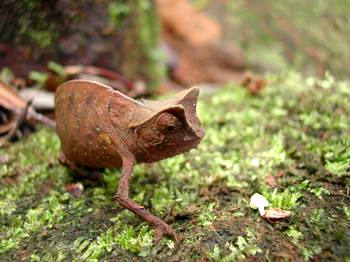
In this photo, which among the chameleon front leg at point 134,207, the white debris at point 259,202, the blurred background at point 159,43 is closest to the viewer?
the chameleon front leg at point 134,207

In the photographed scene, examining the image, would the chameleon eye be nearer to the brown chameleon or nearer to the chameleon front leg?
the brown chameleon

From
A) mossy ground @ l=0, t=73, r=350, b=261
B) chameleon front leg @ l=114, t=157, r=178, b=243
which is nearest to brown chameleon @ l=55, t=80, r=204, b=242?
chameleon front leg @ l=114, t=157, r=178, b=243

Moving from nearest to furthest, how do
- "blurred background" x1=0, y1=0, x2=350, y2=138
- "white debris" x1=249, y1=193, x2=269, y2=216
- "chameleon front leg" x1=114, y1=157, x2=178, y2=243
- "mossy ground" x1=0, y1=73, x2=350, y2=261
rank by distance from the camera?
"mossy ground" x1=0, y1=73, x2=350, y2=261
"chameleon front leg" x1=114, y1=157, x2=178, y2=243
"white debris" x1=249, y1=193, x2=269, y2=216
"blurred background" x1=0, y1=0, x2=350, y2=138

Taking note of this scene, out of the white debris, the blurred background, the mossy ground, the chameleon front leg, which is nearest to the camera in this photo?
the mossy ground

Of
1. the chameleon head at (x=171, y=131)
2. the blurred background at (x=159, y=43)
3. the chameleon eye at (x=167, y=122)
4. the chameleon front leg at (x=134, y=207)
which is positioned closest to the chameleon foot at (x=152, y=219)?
the chameleon front leg at (x=134, y=207)

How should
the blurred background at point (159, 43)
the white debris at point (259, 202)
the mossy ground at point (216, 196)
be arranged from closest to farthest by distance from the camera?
the mossy ground at point (216, 196) < the white debris at point (259, 202) < the blurred background at point (159, 43)

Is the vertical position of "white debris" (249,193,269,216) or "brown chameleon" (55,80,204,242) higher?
"brown chameleon" (55,80,204,242)

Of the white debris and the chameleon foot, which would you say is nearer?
the chameleon foot

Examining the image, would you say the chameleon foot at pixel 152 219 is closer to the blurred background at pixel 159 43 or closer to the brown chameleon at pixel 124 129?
the brown chameleon at pixel 124 129
